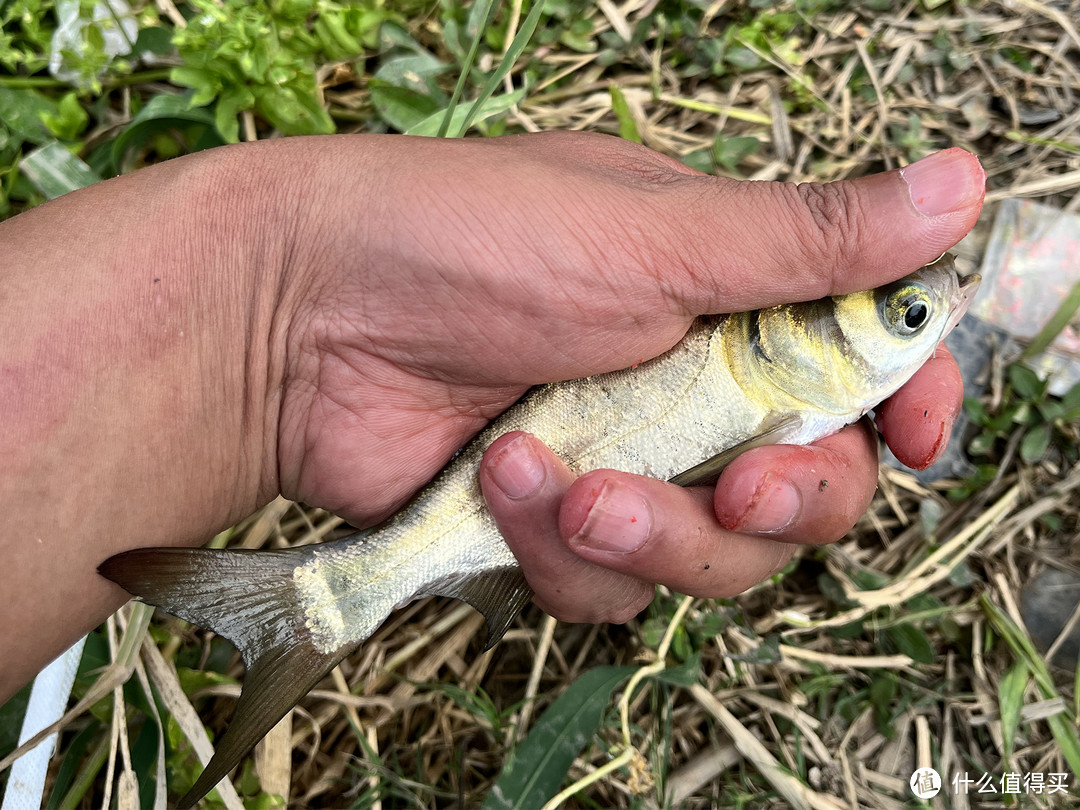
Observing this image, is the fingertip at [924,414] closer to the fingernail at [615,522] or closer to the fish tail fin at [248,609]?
the fingernail at [615,522]

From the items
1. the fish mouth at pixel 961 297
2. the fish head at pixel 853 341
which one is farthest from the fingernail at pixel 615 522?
the fish mouth at pixel 961 297

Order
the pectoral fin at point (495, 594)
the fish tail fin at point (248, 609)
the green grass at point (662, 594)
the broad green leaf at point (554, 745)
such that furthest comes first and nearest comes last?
the green grass at point (662, 594)
the broad green leaf at point (554, 745)
the pectoral fin at point (495, 594)
the fish tail fin at point (248, 609)

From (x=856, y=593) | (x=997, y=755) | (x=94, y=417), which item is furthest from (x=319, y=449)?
(x=997, y=755)

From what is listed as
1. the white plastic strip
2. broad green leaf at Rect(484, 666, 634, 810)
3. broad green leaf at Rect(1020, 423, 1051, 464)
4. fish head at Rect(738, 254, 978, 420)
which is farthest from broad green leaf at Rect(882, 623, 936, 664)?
the white plastic strip

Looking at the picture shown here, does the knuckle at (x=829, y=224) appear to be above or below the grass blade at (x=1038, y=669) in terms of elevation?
above

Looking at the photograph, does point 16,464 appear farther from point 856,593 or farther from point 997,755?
point 997,755

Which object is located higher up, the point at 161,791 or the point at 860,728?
the point at 161,791

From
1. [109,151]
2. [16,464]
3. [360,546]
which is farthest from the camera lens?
[109,151]
